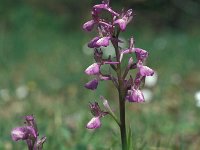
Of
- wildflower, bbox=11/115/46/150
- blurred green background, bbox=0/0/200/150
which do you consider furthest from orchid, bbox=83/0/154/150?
blurred green background, bbox=0/0/200/150

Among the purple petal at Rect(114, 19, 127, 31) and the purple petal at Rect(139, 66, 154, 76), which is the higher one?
the purple petal at Rect(114, 19, 127, 31)

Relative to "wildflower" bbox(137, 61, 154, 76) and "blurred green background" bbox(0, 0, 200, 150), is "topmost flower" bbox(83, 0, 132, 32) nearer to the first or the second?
"wildflower" bbox(137, 61, 154, 76)

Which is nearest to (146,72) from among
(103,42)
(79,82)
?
(103,42)

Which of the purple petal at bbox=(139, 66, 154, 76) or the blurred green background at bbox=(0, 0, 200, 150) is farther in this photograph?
the blurred green background at bbox=(0, 0, 200, 150)

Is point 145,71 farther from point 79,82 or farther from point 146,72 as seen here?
point 79,82

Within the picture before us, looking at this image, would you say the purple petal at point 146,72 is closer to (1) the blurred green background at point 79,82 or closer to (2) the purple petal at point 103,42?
(2) the purple petal at point 103,42

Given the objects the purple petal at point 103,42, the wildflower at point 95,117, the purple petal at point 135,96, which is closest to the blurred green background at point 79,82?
the wildflower at point 95,117

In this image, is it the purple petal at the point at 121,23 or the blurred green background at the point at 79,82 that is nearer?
the purple petal at the point at 121,23

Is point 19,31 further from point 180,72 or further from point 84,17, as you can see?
point 180,72
